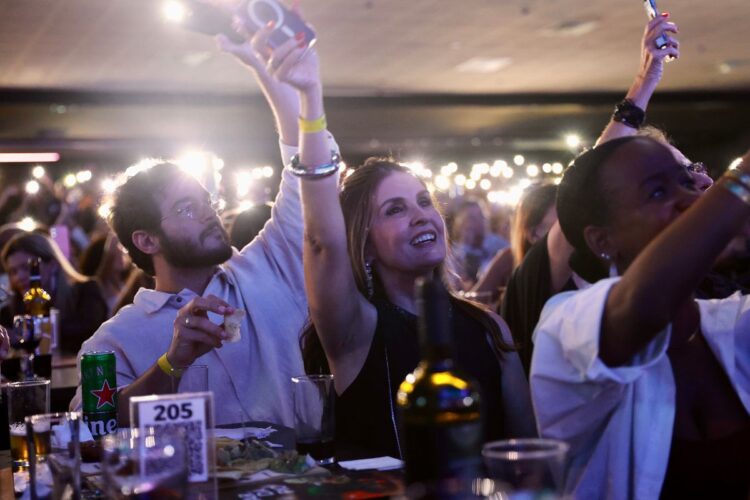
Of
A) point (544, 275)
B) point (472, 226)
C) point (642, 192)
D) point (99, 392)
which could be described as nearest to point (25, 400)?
point (99, 392)

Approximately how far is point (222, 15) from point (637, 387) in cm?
107

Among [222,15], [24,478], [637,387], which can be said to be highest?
[222,15]

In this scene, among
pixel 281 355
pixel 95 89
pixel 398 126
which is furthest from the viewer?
pixel 398 126

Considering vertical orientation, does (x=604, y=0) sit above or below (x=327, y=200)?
above

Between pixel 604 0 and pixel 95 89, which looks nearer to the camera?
pixel 604 0

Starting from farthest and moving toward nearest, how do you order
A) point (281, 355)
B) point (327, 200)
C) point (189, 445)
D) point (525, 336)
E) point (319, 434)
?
1. point (525, 336)
2. point (281, 355)
3. point (327, 200)
4. point (319, 434)
5. point (189, 445)

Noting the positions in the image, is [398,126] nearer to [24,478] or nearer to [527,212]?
[527,212]

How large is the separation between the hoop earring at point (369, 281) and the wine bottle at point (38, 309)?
201 cm

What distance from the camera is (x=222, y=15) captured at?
6.02 ft

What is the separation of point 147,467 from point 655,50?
1.83 meters

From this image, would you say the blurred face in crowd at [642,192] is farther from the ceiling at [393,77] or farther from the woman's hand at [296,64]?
the ceiling at [393,77]

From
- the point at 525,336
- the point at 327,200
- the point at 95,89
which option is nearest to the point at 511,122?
the point at 95,89

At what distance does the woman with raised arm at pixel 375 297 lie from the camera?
1955 millimetres

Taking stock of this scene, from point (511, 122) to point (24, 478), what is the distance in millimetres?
14807
